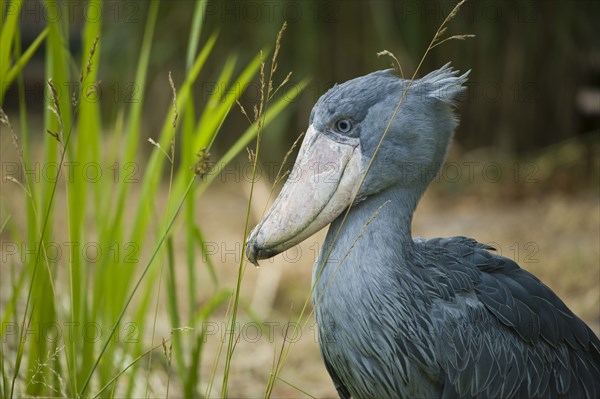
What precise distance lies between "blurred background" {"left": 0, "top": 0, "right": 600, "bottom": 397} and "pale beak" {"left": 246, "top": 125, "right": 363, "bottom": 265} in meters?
2.69

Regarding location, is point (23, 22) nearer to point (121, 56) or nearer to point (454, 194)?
point (121, 56)

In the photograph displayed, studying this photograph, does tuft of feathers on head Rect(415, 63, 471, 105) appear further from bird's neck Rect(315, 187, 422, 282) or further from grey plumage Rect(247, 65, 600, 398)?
bird's neck Rect(315, 187, 422, 282)

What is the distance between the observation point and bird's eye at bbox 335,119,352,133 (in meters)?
2.12

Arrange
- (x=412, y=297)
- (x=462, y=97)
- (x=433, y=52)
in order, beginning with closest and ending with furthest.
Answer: (x=412, y=297) < (x=462, y=97) < (x=433, y=52)

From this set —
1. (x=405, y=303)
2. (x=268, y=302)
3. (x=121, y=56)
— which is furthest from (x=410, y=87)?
(x=121, y=56)

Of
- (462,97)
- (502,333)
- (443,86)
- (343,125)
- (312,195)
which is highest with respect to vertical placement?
(443,86)

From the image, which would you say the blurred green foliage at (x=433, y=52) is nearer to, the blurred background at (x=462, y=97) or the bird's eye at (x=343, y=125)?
the blurred background at (x=462, y=97)

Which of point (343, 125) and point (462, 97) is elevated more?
point (343, 125)

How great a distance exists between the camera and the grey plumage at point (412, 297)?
2.04 m

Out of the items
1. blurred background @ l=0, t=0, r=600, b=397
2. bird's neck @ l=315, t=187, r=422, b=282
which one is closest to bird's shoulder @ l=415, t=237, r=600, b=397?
bird's neck @ l=315, t=187, r=422, b=282

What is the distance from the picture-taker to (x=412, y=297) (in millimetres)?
2059

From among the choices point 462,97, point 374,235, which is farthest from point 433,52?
point 374,235

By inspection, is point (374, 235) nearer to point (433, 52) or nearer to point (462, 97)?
point (462, 97)

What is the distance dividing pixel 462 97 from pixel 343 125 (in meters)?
3.28
